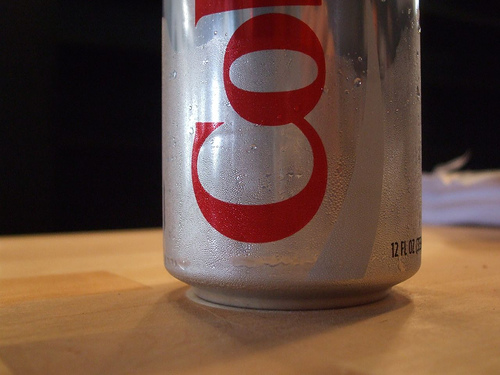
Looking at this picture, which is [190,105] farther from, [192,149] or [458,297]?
[458,297]

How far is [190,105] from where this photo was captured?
418mm

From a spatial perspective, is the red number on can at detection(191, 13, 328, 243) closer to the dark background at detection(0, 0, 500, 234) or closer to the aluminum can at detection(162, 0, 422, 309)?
the aluminum can at detection(162, 0, 422, 309)

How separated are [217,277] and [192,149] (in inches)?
4.0

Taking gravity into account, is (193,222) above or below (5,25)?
below

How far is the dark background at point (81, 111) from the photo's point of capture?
1.69 metres

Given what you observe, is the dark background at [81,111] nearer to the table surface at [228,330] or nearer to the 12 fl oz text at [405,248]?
the table surface at [228,330]

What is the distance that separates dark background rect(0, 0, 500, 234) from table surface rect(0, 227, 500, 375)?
121 cm

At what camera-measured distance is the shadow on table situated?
0.95 ft

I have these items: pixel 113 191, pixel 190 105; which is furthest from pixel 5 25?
pixel 190 105

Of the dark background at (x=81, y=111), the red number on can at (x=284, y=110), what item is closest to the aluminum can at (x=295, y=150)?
the red number on can at (x=284, y=110)

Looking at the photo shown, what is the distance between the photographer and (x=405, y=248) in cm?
42

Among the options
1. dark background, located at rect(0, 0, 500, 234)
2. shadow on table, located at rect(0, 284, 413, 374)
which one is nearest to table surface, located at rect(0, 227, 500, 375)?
shadow on table, located at rect(0, 284, 413, 374)

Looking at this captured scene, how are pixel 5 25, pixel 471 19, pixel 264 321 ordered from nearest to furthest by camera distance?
pixel 264 321
pixel 5 25
pixel 471 19

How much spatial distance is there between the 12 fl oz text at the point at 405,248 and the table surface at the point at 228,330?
4 centimetres
